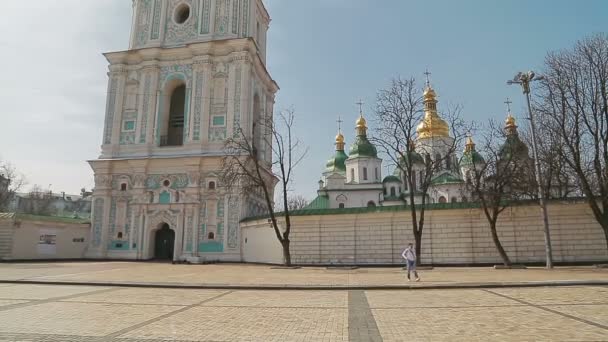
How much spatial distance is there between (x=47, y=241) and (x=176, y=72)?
54.7ft

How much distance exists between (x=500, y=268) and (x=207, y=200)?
819 inches

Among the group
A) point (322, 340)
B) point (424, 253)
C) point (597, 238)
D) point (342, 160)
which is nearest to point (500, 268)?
point (424, 253)

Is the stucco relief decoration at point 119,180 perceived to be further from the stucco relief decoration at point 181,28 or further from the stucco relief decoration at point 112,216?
the stucco relief decoration at point 181,28

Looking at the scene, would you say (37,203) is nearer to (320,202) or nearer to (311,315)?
(320,202)

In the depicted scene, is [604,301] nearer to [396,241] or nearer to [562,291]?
[562,291]

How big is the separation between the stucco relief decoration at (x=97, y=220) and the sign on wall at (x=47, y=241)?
2730 millimetres

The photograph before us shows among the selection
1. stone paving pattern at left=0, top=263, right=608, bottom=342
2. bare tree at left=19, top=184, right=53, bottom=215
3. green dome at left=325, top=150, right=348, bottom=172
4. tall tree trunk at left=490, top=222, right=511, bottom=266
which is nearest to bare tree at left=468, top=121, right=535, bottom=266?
tall tree trunk at left=490, top=222, right=511, bottom=266

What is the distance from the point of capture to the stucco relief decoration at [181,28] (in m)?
36.0

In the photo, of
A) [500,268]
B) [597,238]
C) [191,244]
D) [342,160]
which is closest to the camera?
[500,268]

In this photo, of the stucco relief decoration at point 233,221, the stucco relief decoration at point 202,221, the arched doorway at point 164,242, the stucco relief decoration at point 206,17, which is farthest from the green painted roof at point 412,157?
the stucco relief decoration at point 206,17

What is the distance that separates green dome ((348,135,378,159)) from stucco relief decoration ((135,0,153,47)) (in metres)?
29.7

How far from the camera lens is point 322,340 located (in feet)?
20.0

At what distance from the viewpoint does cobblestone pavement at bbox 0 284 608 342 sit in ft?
→ 20.8

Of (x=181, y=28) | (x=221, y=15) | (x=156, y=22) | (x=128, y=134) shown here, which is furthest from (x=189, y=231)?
(x=156, y=22)
